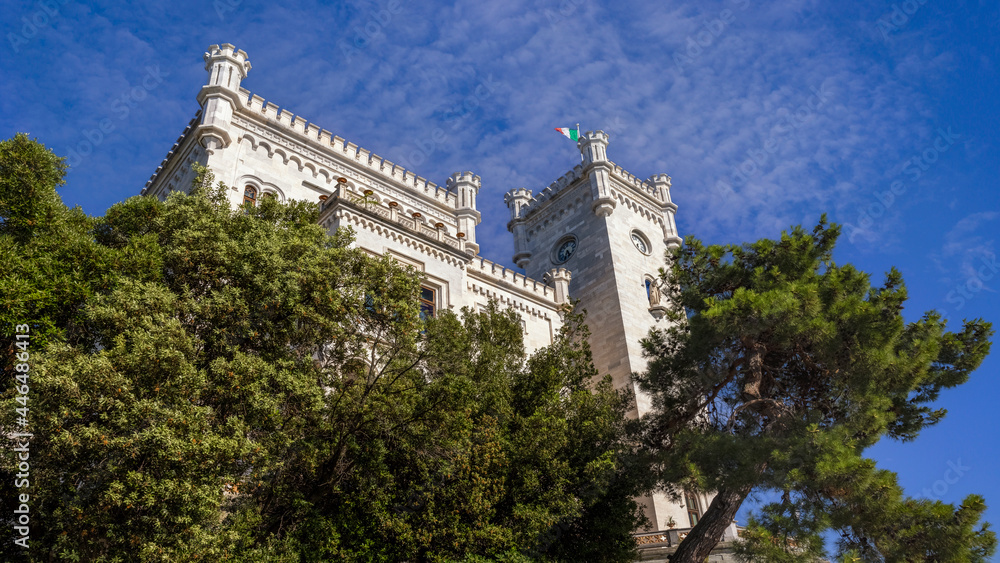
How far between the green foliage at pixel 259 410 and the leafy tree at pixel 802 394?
7.70ft

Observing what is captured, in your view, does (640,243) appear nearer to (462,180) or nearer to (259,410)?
(462,180)

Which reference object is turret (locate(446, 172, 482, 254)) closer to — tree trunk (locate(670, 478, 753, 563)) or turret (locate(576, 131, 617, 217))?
turret (locate(576, 131, 617, 217))

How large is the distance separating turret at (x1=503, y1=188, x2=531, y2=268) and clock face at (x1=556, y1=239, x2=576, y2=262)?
1.95m

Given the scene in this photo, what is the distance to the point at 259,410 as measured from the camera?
11.6 m

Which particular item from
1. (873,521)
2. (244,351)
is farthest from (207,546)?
(873,521)

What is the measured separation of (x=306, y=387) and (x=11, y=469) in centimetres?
449

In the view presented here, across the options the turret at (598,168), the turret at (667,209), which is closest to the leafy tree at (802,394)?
the turret at (598,168)

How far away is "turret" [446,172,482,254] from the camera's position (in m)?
28.5

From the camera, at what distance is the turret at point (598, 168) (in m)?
31.2

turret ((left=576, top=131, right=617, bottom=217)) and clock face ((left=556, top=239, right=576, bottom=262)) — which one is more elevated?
turret ((left=576, top=131, right=617, bottom=217))

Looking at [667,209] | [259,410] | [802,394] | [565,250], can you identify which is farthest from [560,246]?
[259,410]

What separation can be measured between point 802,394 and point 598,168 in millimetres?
18834

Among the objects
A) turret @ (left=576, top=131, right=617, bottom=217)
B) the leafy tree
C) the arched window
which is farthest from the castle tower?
the arched window

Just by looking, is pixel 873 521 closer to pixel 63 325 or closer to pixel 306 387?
pixel 306 387
